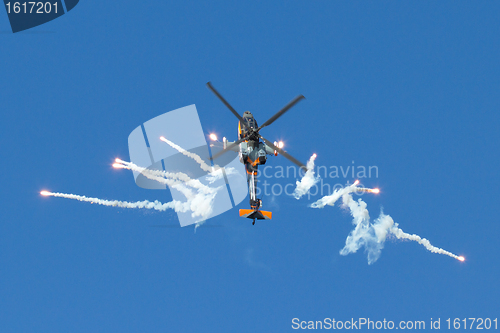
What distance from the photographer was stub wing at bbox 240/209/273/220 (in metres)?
68.8

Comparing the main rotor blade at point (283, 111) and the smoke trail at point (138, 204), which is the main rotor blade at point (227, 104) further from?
the smoke trail at point (138, 204)

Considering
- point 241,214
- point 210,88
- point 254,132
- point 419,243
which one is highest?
point 210,88

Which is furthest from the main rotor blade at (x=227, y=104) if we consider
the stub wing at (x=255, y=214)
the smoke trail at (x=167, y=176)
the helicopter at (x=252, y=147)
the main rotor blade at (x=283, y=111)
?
the smoke trail at (x=167, y=176)

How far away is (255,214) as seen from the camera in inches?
2709

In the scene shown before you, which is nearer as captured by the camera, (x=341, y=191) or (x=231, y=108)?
(x=231, y=108)

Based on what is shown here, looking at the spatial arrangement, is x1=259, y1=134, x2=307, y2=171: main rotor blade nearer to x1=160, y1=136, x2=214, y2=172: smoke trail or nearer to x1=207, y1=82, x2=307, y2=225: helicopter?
x1=207, y1=82, x2=307, y2=225: helicopter

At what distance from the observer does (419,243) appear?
294 ft

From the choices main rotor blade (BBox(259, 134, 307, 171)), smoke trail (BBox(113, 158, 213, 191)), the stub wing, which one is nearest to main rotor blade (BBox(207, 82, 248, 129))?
main rotor blade (BBox(259, 134, 307, 171))

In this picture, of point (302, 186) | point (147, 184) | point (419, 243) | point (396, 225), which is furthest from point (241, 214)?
point (419, 243)

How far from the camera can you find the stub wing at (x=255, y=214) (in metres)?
68.8

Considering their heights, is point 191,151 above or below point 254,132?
above

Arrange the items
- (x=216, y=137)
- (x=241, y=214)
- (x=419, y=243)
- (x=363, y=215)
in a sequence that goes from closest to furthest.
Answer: (x=241, y=214) < (x=216, y=137) < (x=363, y=215) < (x=419, y=243)

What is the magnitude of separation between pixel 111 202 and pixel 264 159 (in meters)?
34.2

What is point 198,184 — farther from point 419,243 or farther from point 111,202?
point 419,243
